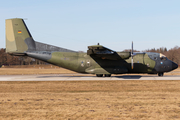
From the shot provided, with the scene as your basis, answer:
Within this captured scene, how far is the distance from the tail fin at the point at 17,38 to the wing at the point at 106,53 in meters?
9.85

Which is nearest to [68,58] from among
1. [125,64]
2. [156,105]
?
[125,64]

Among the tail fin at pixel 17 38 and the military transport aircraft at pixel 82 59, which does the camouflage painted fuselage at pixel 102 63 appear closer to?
the military transport aircraft at pixel 82 59

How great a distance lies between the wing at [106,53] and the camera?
26.5m

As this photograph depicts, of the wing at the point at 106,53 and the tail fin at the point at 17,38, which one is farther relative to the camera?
the tail fin at the point at 17,38

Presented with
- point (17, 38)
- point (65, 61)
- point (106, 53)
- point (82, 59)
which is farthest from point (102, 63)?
point (17, 38)

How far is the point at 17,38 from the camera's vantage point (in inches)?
1160

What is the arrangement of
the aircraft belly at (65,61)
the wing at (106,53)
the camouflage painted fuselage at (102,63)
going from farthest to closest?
the aircraft belly at (65,61) → the camouflage painted fuselage at (102,63) → the wing at (106,53)

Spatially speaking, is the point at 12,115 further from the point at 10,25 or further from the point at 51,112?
the point at 10,25

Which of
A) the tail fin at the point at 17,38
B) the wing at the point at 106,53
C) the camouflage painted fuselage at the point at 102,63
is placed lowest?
the camouflage painted fuselage at the point at 102,63

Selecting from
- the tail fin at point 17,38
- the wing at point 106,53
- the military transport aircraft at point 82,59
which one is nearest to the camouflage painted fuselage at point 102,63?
the military transport aircraft at point 82,59

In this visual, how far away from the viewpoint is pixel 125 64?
93.9 feet

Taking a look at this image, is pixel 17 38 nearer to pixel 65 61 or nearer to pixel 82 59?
pixel 65 61

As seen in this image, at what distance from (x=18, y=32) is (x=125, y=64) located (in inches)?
682

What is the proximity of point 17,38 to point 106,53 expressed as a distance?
46.3 ft
